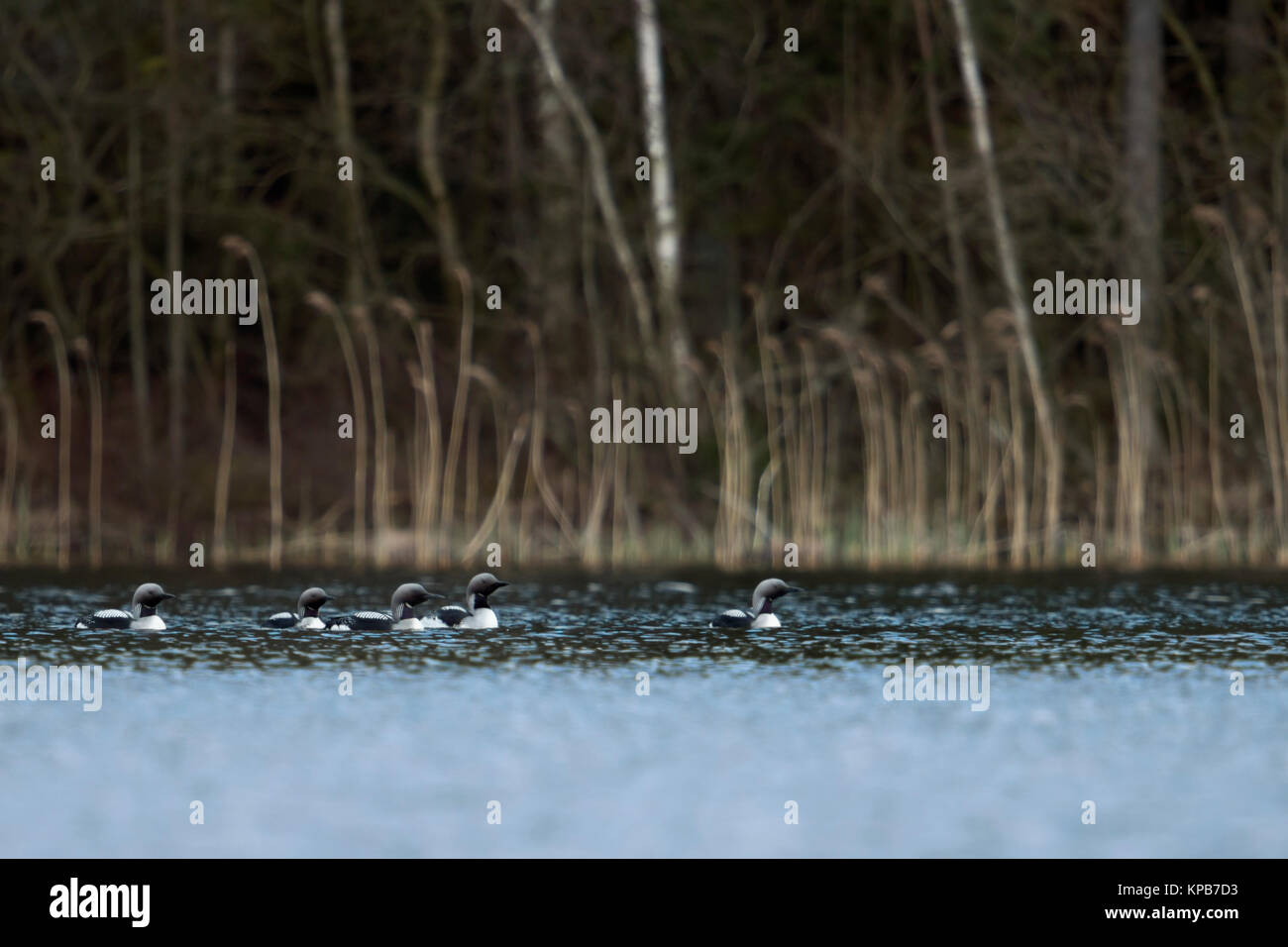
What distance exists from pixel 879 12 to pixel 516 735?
17.3m

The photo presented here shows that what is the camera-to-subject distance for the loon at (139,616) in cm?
1299

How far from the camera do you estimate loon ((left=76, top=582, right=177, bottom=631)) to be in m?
13.0

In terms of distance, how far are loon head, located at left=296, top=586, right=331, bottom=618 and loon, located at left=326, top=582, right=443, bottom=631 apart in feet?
0.39

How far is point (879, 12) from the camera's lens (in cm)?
2534

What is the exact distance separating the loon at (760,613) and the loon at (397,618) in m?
1.72

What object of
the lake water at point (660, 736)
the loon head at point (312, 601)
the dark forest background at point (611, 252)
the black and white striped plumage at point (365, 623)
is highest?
the dark forest background at point (611, 252)

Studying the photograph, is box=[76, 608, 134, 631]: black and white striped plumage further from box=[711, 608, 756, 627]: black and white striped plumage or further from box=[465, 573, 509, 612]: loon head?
box=[711, 608, 756, 627]: black and white striped plumage

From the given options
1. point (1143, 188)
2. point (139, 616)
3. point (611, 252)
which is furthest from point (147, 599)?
point (1143, 188)

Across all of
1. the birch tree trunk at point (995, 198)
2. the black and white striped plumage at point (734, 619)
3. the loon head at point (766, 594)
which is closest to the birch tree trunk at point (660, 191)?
the birch tree trunk at point (995, 198)

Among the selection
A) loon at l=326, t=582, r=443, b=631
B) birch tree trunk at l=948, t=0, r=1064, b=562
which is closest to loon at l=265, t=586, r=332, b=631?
loon at l=326, t=582, r=443, b=631

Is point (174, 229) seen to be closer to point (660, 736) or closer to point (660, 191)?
point (660, 191)

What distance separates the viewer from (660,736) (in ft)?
31.0

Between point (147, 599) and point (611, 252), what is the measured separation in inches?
442

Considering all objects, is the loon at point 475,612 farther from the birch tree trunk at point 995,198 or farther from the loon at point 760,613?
the birch tree trunk at point 995,198
